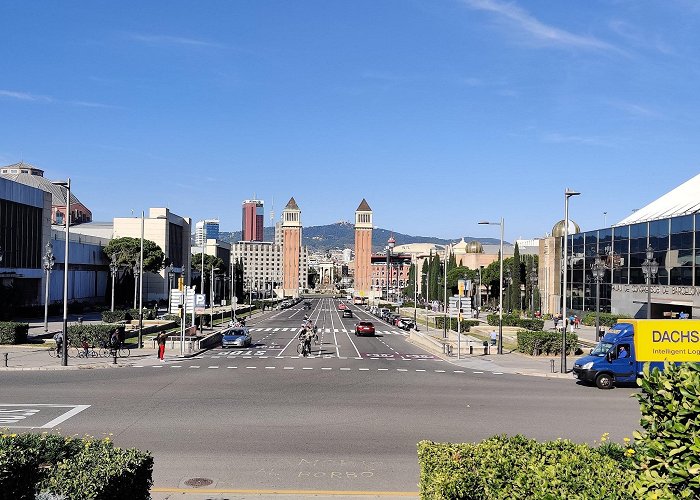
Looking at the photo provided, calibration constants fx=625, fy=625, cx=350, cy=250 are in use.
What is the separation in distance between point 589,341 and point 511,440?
46653mm

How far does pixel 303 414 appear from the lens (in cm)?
2106

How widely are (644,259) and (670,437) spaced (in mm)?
71810

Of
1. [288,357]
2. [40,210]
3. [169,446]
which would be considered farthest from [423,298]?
[169,446]

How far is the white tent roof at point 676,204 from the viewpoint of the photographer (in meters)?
68.9

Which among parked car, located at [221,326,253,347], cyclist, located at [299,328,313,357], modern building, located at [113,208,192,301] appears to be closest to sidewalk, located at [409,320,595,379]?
cyclist, located at [299,328,313,357]

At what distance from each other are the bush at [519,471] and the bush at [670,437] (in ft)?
2.16

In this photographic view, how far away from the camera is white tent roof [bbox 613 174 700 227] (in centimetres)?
6886

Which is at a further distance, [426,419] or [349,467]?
[426,419]

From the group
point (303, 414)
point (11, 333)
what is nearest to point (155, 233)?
point (11, 333)

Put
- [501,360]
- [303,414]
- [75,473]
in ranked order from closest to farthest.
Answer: [75,473] < [303,414] < [501,360]

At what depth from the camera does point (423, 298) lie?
561ft

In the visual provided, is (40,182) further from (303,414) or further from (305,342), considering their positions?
(303,414)

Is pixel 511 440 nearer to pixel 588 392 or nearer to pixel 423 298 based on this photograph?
pixel 588 392

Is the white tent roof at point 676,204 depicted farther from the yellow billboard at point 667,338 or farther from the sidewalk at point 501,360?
the yellow billboard at point 667,338
